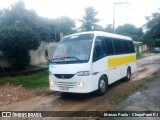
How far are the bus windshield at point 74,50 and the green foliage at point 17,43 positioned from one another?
8.92 meters

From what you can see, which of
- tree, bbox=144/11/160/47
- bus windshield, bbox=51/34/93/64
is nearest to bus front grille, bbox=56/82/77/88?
bus windshield, bbox=51/34/93/64

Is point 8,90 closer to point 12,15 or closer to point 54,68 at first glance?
point 54,68

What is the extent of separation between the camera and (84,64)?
27.1 ft

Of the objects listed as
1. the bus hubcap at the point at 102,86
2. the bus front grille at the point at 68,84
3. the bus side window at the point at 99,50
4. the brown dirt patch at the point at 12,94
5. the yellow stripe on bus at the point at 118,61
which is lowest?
the brown dirt patch at the point at 12,94

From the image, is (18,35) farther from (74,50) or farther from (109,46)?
(74,50)

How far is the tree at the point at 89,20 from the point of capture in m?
43.0

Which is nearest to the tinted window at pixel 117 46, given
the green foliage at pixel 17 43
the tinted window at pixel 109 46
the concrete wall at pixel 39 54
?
the tinted window at pixel 109 46

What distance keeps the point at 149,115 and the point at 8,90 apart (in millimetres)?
7197

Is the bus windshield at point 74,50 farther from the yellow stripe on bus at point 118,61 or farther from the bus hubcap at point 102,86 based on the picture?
the yellow stripe on bus at point 118,61

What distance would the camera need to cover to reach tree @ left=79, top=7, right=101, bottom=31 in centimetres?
4300

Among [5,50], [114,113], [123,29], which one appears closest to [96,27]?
[5,50]

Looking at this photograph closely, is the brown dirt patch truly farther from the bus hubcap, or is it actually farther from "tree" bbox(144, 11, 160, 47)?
"tree" bbox(144, 11, 160, 47)

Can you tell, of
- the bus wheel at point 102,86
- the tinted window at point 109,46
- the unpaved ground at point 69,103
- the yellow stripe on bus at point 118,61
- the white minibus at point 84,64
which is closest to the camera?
the unpaved ground at point 69,103

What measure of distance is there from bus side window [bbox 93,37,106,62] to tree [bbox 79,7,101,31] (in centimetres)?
3361
